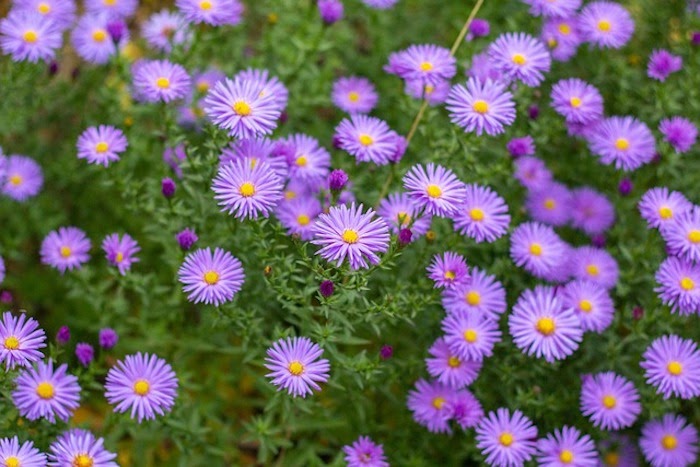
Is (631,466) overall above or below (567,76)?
below

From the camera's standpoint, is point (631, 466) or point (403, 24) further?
point (403, 24)

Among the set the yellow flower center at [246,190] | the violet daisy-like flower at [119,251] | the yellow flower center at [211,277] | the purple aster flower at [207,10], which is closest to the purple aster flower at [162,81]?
the purple aster flower at [207,10]

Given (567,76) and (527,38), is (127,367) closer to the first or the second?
(527,38)

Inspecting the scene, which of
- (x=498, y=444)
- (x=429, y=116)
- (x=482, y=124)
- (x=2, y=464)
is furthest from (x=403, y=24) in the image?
(x=2, y=464)

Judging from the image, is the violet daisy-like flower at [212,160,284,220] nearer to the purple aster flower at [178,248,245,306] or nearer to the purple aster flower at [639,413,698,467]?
the purple aster flower at [178,248,245,306]

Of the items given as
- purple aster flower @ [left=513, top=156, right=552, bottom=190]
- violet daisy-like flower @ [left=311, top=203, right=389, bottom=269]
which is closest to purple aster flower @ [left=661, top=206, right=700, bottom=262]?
purple aster flower @ [left=513, top=156, right=552, bottom=190]

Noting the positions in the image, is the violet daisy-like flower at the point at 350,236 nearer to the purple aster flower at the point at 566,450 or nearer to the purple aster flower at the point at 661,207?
the purple aster flower at the point at 566,450
